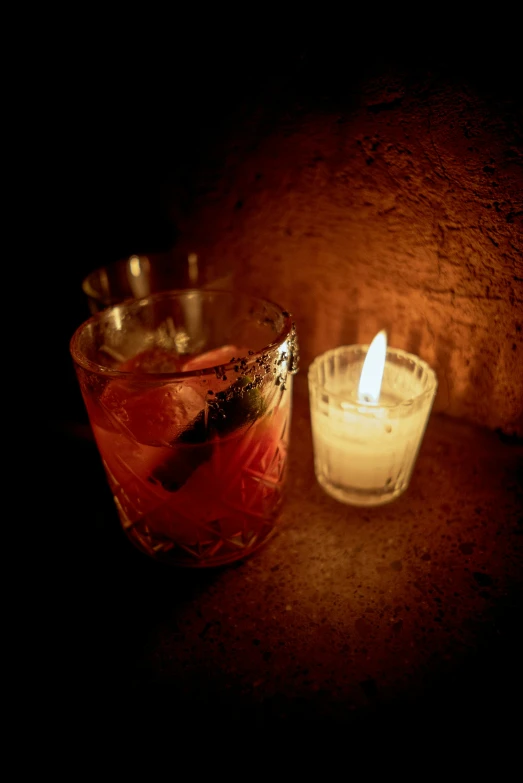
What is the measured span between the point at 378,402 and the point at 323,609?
357 mm

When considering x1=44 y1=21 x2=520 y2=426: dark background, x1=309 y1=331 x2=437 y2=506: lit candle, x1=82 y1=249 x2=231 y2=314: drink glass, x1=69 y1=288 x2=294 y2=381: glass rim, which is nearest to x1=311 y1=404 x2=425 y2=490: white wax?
x1=309 y1=331 x2=437 y2=506: lit candle

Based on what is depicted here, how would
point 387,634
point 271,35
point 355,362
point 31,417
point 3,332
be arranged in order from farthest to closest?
1. point 3,332
2. point 31,417
3. point 355,362
4. point 271,35
5. point 387,634

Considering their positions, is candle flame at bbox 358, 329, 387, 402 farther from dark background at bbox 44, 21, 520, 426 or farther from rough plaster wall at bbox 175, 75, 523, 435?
dark background at bbox 44, 21, 520, 426

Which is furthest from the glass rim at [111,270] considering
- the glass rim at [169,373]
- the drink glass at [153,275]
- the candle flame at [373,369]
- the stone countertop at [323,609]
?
the candle flame at [373,369]

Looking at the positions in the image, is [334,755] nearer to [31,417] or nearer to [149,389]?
[149,389]

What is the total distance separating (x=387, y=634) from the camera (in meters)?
0.68

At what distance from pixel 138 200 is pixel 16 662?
948mm

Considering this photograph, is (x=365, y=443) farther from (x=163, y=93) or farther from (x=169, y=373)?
(x=163, y=93)

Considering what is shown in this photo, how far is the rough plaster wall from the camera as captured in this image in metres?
0.76

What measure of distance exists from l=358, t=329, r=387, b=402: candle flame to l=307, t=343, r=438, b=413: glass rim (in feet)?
0.06

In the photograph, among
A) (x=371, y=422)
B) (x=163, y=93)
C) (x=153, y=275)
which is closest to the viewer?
(x=371, y=422)

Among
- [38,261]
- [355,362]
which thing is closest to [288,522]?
[355,362]

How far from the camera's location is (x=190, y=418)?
0.66m

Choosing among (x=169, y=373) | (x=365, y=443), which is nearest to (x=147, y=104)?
(x=169, y=373)
